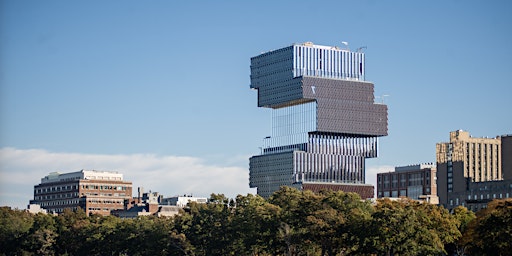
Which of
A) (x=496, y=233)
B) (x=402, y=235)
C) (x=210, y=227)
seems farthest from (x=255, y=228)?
(x=496, y=233)

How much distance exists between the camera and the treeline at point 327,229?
148m

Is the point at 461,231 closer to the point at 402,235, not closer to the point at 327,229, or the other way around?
the point at 327,229

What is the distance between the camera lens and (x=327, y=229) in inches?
6378

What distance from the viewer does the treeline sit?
148250 mm

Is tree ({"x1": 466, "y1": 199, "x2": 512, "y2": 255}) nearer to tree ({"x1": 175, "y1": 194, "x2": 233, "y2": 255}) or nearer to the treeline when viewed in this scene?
the treeline

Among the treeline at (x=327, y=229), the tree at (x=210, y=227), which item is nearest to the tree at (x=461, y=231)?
the treeline at (x=327, y=229)

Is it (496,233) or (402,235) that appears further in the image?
(402,235)

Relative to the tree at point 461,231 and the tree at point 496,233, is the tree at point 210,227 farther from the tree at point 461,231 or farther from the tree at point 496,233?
the tree at point 496,233

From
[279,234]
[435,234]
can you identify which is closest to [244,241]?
[279,234]

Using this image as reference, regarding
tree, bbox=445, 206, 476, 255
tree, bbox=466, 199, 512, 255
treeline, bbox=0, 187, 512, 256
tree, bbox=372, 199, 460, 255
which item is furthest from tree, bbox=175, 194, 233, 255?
tree, bbox=466, 199, 512, 255

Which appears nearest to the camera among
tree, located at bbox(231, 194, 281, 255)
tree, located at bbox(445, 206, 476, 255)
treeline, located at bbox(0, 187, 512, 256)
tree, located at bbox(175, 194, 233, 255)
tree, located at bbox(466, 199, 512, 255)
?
tree, located at bbox(466, 199, 512, 255)

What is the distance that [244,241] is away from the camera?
176000 millimetres

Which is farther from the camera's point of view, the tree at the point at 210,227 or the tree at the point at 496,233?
the tree at the point at 210,227

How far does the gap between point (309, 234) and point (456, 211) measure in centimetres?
3335
